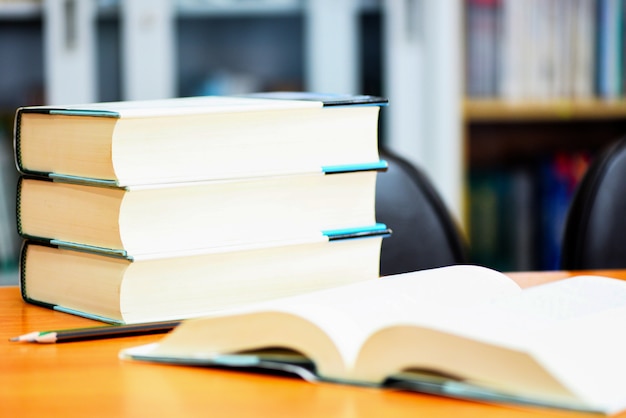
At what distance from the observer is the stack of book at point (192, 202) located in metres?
0.73

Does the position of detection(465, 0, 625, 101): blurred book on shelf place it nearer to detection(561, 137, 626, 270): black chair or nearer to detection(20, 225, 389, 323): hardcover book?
detection(561, 137, 626, 270): black chair

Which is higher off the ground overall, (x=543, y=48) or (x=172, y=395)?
(x=543, y=48)

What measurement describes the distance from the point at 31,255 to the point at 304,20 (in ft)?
5.67

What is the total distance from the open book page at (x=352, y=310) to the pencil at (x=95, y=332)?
77 mm

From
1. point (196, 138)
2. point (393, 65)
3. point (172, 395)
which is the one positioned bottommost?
point (172, 395)

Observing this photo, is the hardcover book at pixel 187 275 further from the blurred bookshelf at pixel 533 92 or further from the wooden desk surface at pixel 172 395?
the blurred bookshelf at pixel 533 92

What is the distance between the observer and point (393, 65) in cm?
246

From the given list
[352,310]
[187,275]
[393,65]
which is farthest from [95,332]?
[393,65]

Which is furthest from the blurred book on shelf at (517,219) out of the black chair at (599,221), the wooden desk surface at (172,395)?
the wooden desk surface at (172,395)

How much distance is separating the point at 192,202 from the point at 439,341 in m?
0.27

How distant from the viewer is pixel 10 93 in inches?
99.5

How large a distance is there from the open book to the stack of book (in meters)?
0.10

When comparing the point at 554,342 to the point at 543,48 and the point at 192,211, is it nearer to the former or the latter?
the point at 192,211

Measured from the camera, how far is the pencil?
0.69 m
